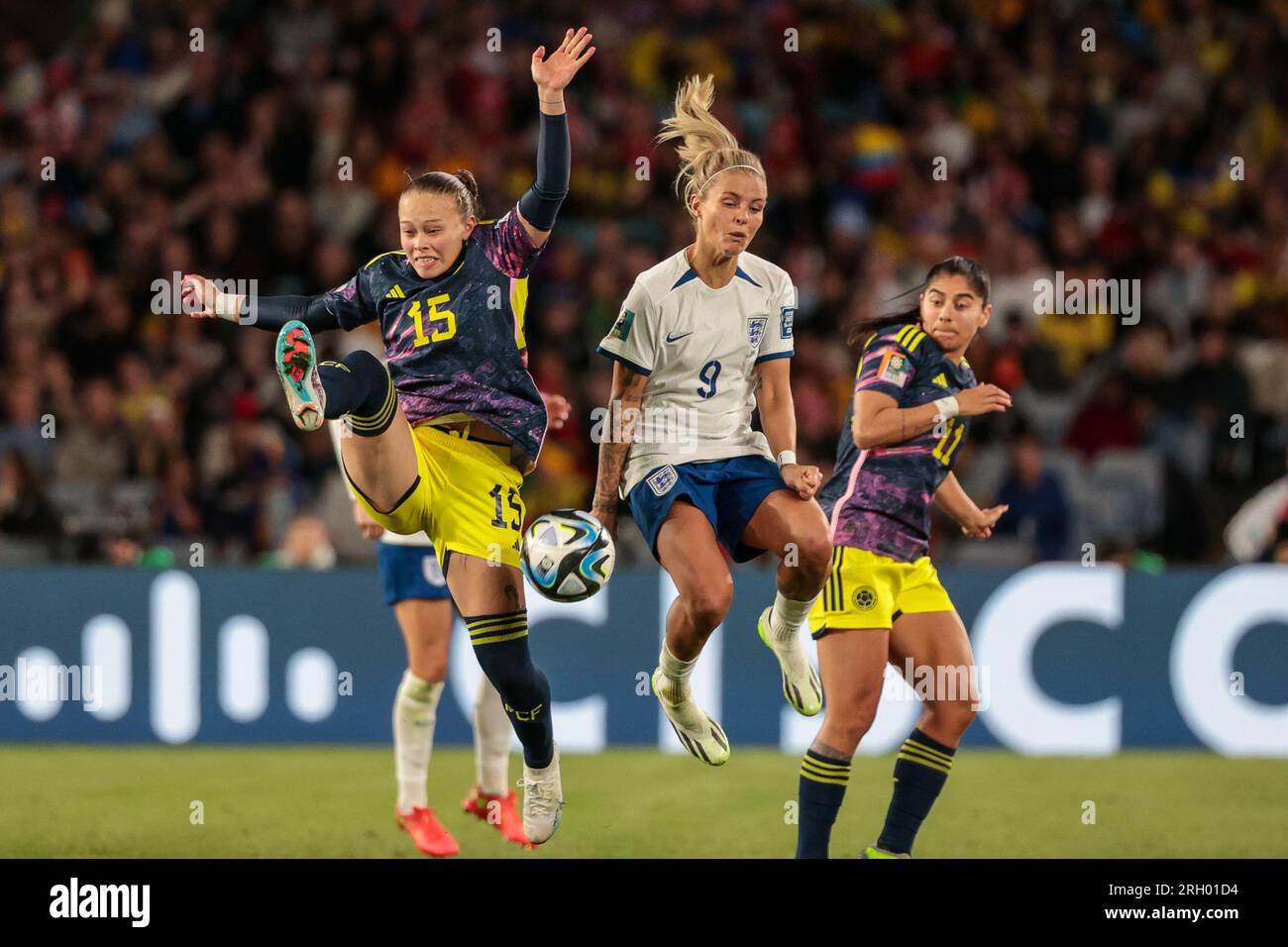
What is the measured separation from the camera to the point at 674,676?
6.49 meters

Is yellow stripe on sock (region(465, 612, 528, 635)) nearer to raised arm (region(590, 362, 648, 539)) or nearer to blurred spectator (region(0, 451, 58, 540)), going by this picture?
raised arm (region(590, 362, 648, 539))

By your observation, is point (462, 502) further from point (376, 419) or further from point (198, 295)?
point (198, 295)

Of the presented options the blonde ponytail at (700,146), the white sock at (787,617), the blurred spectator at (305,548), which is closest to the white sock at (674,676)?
the white sock at (787,617)

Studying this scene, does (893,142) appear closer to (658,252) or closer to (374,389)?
(658,252)

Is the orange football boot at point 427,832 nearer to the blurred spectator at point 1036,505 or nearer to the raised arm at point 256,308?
the raised arm at point 256,308

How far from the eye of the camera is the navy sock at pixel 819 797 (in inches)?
239

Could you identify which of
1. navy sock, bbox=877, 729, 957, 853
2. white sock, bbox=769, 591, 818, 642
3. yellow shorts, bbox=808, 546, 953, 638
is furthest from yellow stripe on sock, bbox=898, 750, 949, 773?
white sock, bbox=769, 591, 818, 642

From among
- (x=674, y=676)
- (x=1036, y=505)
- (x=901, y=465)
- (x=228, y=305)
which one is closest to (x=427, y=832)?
(x=674, y=676)

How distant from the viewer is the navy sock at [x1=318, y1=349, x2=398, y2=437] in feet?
17.8

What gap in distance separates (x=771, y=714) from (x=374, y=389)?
4.85 meters

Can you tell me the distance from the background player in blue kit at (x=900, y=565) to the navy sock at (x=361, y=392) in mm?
1655

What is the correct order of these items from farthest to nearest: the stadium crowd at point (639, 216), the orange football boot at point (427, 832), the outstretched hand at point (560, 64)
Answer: the stadium crowd at point (639, 216), the orange football boot at point (427, 832), the outstretched hand at point (560, 64)

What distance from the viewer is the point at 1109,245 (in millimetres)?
12617

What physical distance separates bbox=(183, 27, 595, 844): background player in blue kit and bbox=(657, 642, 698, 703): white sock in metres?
0.51
